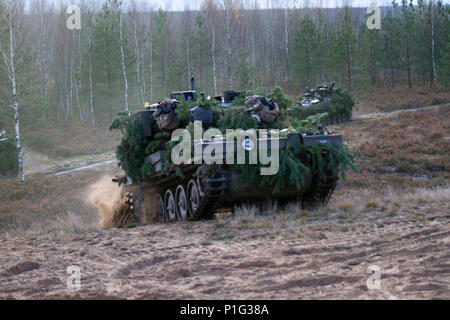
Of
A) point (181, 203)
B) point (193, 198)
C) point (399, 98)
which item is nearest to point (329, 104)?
point (399, 98)

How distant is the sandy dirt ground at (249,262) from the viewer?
15.4 ft

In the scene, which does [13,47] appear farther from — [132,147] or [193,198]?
[193,198]

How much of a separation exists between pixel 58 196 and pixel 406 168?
40.8 feet

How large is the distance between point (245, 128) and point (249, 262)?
193 inches

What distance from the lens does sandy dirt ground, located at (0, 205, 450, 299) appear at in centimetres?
469

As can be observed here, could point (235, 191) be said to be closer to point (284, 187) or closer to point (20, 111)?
point (284, 187)

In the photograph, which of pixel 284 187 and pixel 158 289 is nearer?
pixel 158 289

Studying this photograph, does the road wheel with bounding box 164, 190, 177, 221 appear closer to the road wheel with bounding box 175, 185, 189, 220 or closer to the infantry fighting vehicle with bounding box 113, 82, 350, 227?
the infantry fighting vehicle with bounding box 113, 82, 350, 227

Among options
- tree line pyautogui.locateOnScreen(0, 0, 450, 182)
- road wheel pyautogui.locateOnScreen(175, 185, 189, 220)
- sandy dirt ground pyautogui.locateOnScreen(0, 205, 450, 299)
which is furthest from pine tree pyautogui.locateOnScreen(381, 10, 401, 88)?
sandy dirt ground pyautogui.locateOnScreen(0, 205, 450, 299)

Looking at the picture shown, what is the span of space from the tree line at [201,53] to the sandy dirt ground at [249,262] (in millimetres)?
28952

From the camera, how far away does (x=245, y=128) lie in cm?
1040

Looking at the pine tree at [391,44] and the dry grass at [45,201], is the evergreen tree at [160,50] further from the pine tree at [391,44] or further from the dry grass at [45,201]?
the dry grass at [45,201]

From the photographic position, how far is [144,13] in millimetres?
54562

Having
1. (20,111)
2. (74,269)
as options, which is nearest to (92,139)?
(20,111)
